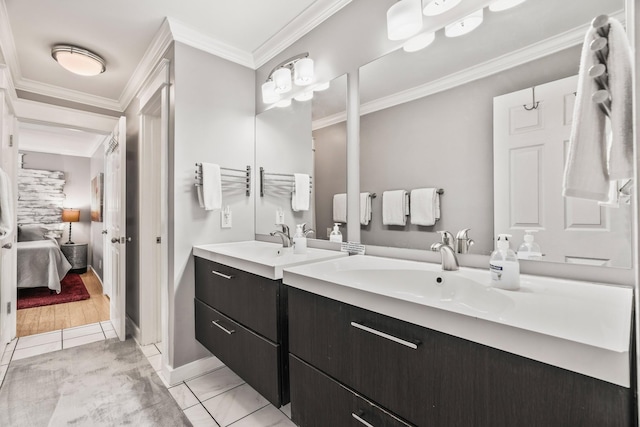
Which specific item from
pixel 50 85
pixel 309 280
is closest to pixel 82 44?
pixel 50 85

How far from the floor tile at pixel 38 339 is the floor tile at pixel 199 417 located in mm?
1854

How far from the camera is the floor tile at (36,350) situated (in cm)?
240

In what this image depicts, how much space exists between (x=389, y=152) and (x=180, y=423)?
179 centimetres

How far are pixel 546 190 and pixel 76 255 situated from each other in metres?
6.67

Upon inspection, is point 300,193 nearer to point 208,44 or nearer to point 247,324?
point 247,324

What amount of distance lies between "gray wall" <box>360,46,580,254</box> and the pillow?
19.2 ft

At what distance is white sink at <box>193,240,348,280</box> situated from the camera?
140 cm

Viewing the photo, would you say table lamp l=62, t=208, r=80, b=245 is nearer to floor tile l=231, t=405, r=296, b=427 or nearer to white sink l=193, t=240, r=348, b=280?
white sink l=193, t=240, r=348, b=280

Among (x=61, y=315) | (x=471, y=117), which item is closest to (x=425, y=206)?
(x=471, y=117)

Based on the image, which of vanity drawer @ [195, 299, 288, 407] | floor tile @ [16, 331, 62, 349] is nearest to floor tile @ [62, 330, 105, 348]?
floor tile @ [16, 331, 62, 349]

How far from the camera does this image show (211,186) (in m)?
2.08

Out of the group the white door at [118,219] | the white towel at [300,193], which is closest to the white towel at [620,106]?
the white towel at [300,193]

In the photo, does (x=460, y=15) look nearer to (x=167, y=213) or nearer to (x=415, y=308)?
(x=415, y=308)

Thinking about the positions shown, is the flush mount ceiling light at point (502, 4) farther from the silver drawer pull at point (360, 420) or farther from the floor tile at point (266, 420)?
the floor tile at point (266, 420)
